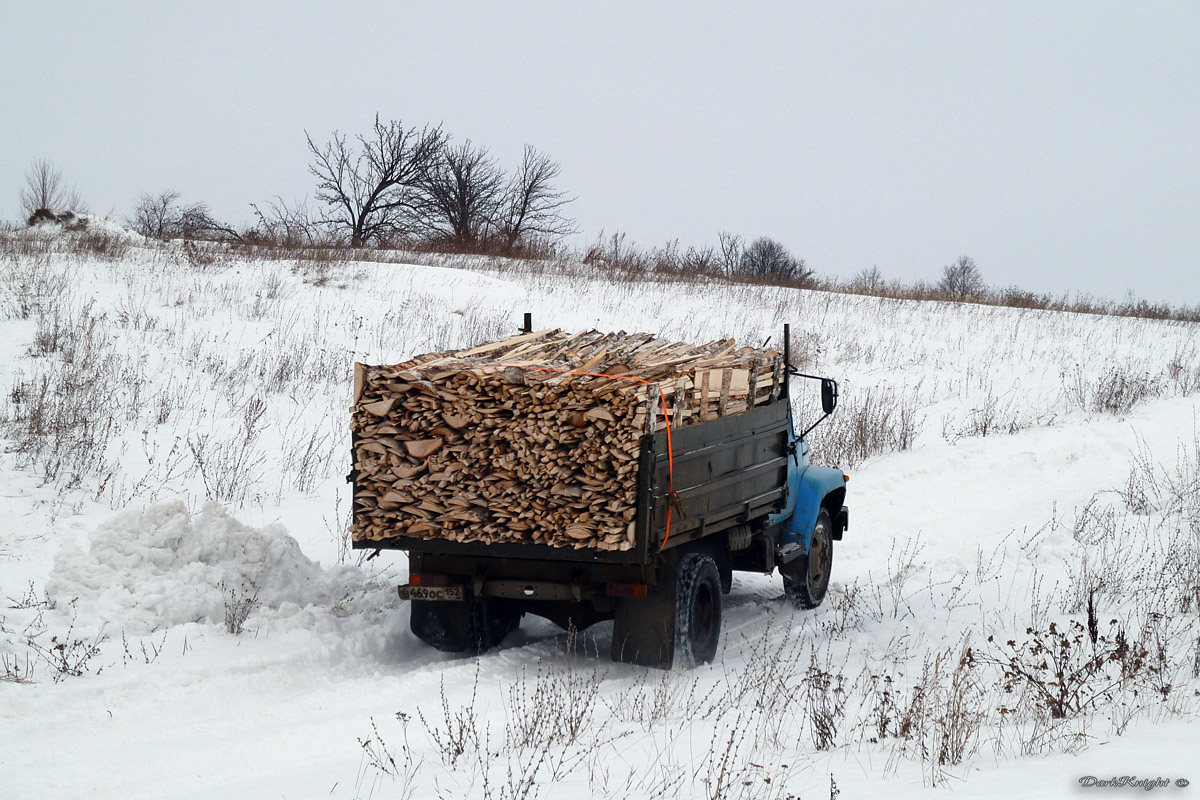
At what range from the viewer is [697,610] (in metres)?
6.43

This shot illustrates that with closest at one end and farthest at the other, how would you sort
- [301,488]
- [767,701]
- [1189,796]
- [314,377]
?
[1189,796]
[767,701]
[301,488]
[314,377]

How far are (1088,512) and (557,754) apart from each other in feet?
24.0

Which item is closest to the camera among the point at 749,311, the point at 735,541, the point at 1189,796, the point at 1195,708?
the point at 1189,796

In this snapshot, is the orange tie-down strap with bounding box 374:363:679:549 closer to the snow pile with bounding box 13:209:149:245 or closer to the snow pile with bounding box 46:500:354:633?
the snow pile with bounding box 46:500:354:633

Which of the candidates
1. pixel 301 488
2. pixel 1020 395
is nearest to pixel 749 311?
pixel 1020 395

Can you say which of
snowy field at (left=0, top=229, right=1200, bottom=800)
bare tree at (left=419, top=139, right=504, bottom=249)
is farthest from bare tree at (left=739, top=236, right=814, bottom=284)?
snowy field at (left=0, top=229, right=1200, bottom=800)

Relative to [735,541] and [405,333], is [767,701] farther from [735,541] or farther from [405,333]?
[405,333]

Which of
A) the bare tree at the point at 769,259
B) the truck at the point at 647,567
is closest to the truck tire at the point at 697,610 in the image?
the truck at the point at 647,567

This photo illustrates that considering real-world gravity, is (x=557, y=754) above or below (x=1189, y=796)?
below

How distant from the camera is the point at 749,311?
2236 centimetres

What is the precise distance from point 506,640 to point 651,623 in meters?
1.48

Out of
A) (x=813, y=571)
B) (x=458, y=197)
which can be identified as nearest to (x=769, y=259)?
(x=458, y=197)

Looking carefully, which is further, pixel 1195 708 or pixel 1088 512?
pixel 1088 512

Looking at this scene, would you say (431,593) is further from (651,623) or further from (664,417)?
(664,417)
